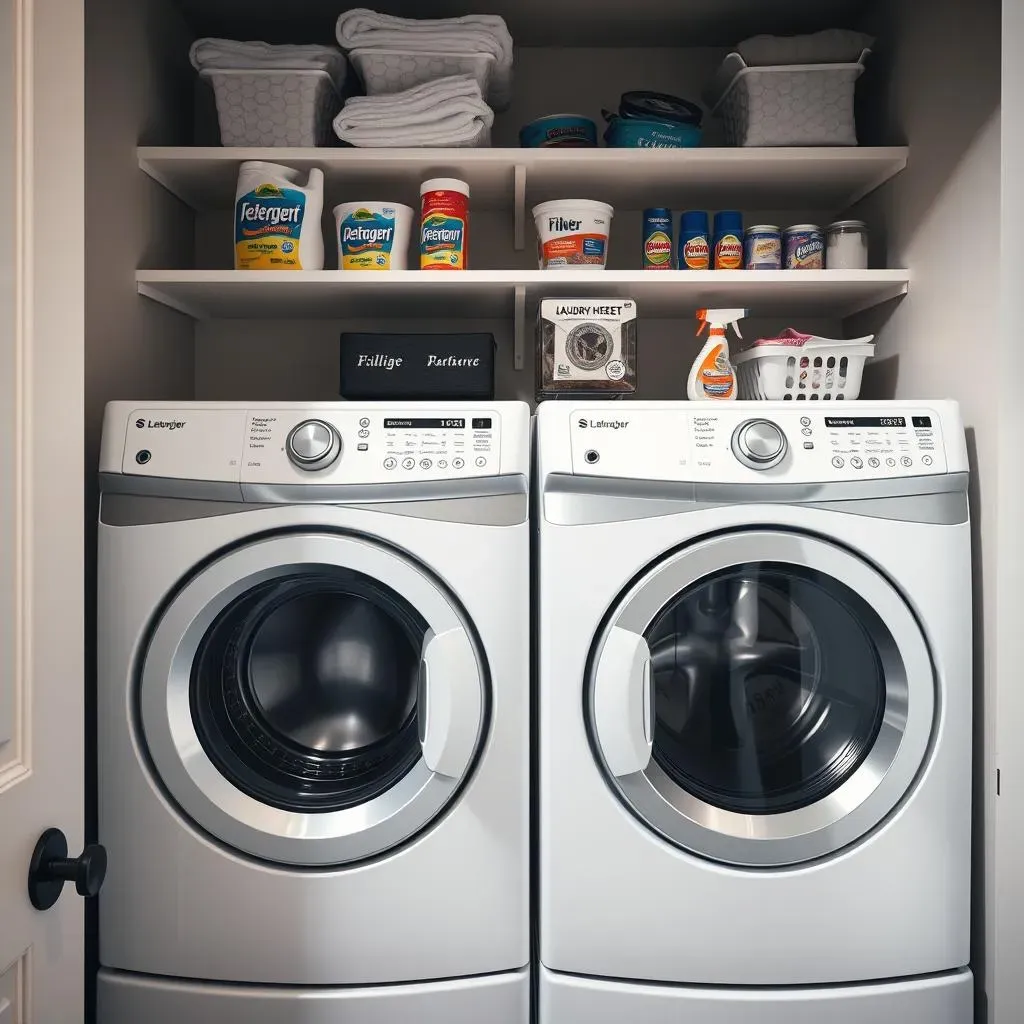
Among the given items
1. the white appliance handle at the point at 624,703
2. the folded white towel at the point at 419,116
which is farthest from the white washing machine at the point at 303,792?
the folded white towel at the point at 419,116

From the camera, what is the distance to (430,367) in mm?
1495

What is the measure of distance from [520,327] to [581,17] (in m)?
0.68

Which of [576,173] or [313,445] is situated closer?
[313,445]

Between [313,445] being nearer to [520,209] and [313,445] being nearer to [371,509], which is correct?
[371,509]

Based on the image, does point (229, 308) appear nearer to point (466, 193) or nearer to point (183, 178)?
point (183, 178)

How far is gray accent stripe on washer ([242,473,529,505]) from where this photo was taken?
4.13ft

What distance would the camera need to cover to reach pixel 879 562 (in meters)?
1.27

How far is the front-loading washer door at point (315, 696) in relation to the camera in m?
1.24

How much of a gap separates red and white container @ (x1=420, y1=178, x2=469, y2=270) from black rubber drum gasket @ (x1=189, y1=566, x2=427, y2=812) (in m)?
0.65

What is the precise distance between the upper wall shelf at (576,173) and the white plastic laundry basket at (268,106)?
6cm

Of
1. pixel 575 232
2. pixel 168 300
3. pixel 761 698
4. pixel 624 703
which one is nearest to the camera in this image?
pixel 624 703

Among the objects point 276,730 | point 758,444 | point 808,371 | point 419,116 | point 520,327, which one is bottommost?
point 276,730

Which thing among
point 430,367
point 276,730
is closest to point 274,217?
point 430,367

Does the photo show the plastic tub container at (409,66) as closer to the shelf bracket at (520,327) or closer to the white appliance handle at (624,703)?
the shelf bracket at (520,327)
